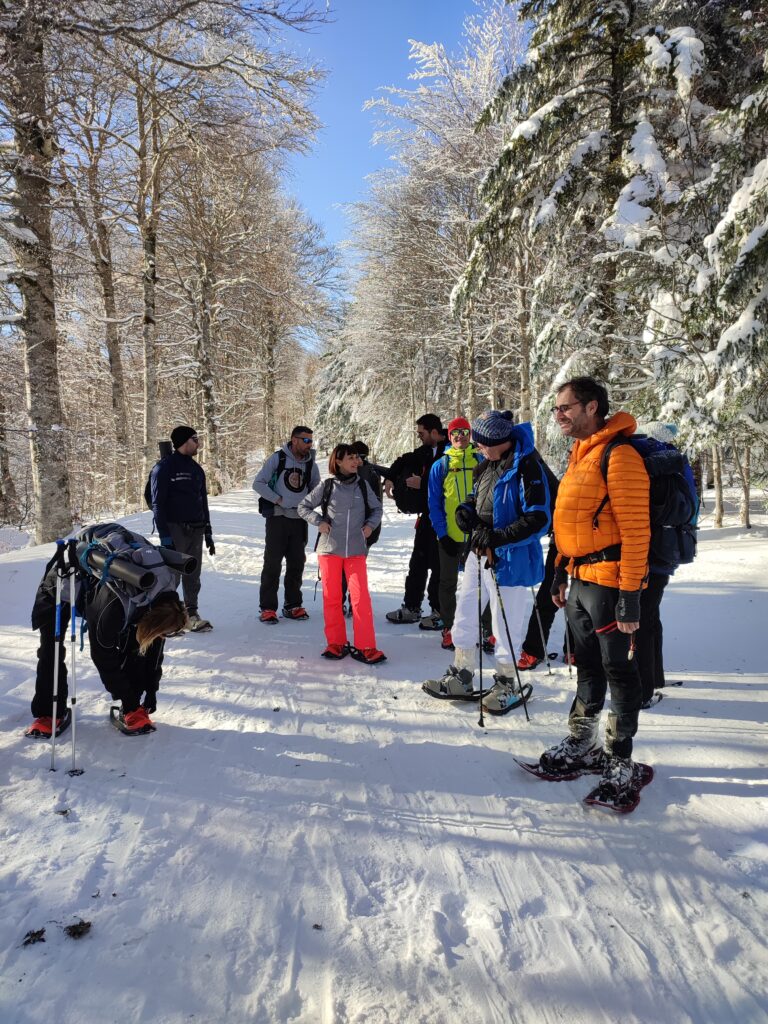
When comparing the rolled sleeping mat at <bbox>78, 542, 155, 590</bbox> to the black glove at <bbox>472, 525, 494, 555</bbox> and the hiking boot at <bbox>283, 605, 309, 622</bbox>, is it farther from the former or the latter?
the hiking boot at <bbox>283, 605, 309, 622</bbox>

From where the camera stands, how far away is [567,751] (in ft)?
9.91

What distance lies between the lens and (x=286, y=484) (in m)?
5.77

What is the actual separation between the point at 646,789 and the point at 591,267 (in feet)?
31.1

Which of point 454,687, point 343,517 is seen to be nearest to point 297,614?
point 343,517

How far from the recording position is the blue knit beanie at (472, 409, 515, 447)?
3.62m

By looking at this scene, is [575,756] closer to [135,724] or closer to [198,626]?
[135,724]

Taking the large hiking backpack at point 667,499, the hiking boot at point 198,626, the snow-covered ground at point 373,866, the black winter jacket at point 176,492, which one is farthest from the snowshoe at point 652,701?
the black winter jacket at point 176,492

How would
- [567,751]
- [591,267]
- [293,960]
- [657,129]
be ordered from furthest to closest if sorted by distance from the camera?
[591,267], [657,129], [567,751], [293,960]

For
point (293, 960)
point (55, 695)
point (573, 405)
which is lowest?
point (293, 960)

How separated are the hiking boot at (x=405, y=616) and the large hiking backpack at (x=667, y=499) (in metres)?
3.20

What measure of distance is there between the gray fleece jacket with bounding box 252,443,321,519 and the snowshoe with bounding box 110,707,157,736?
2.69m

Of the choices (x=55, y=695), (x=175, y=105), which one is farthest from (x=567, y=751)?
(x=175, y=105)

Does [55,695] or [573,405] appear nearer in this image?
[573,405]

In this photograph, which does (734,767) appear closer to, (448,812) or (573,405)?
(448,812)
